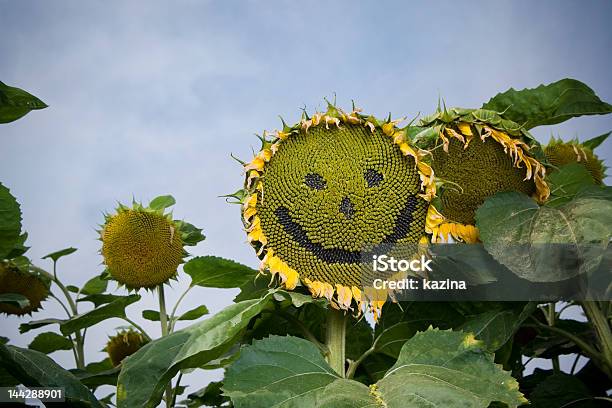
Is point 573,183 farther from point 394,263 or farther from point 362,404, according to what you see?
point 362,404

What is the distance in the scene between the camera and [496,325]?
142 centimetres

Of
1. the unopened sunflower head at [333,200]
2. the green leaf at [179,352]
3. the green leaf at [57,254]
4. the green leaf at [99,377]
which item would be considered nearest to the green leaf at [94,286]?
the green leaf at [57,254]

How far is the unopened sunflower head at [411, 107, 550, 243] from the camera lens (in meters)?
1.46

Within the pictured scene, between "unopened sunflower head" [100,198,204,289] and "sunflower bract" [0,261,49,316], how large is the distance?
0.48 metres

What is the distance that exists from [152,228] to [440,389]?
1343 millimetres

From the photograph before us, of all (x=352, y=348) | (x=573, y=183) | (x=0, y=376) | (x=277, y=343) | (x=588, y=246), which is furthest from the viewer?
(x=573, y=183)

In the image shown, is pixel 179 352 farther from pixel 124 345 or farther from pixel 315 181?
pixel 124 345

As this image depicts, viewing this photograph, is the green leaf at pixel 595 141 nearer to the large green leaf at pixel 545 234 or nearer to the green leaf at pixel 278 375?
the large green leaf at pixel 545 234

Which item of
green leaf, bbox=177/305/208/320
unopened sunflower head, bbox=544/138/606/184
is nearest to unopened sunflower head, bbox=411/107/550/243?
unopened sunflower head, bbox=544/138/606/184

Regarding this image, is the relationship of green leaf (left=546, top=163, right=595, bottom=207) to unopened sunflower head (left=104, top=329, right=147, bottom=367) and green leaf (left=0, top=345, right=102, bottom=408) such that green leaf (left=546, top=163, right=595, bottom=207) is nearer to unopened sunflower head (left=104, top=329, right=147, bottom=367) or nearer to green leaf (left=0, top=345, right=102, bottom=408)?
green leaf (left=0, top=345, right=102, bottom=408)

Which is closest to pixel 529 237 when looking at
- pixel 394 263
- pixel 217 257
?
pixel 394 263

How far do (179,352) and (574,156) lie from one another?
1.35m

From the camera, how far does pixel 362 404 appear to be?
3.38 ft

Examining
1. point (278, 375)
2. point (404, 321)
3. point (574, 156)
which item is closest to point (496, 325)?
point (404, 321)
